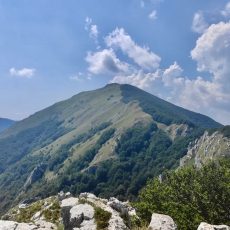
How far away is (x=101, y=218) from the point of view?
86.3ft

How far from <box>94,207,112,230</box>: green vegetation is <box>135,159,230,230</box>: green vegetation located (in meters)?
22.9

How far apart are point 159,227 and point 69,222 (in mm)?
7090

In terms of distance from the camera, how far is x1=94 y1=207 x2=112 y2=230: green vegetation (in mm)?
25347

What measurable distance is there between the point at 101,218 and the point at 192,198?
120 ft

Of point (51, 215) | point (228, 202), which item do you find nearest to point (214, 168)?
point (228, 202)

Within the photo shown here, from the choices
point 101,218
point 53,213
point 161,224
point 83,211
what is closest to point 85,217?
point 83,211

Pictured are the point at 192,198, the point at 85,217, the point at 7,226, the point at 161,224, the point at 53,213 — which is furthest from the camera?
the point at 192,198

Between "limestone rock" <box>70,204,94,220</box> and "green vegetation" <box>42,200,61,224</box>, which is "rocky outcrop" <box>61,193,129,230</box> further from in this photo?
"green vegetation" <box>42,200,61,224</box>

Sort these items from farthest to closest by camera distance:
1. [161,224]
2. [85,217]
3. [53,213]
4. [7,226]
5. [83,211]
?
[53,213] → [83,211] → [85,217] → [7,226] → [161,224]

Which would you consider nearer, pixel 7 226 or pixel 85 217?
pixel 7 226

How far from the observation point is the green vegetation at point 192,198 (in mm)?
52306

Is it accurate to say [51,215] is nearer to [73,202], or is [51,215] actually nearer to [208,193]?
[73,202]

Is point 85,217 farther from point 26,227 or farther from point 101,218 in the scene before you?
point 26,227

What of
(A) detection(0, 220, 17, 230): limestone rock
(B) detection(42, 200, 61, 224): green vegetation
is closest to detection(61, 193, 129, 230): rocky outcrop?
(A) detection(0, 220, 17, 230): limestone rock
